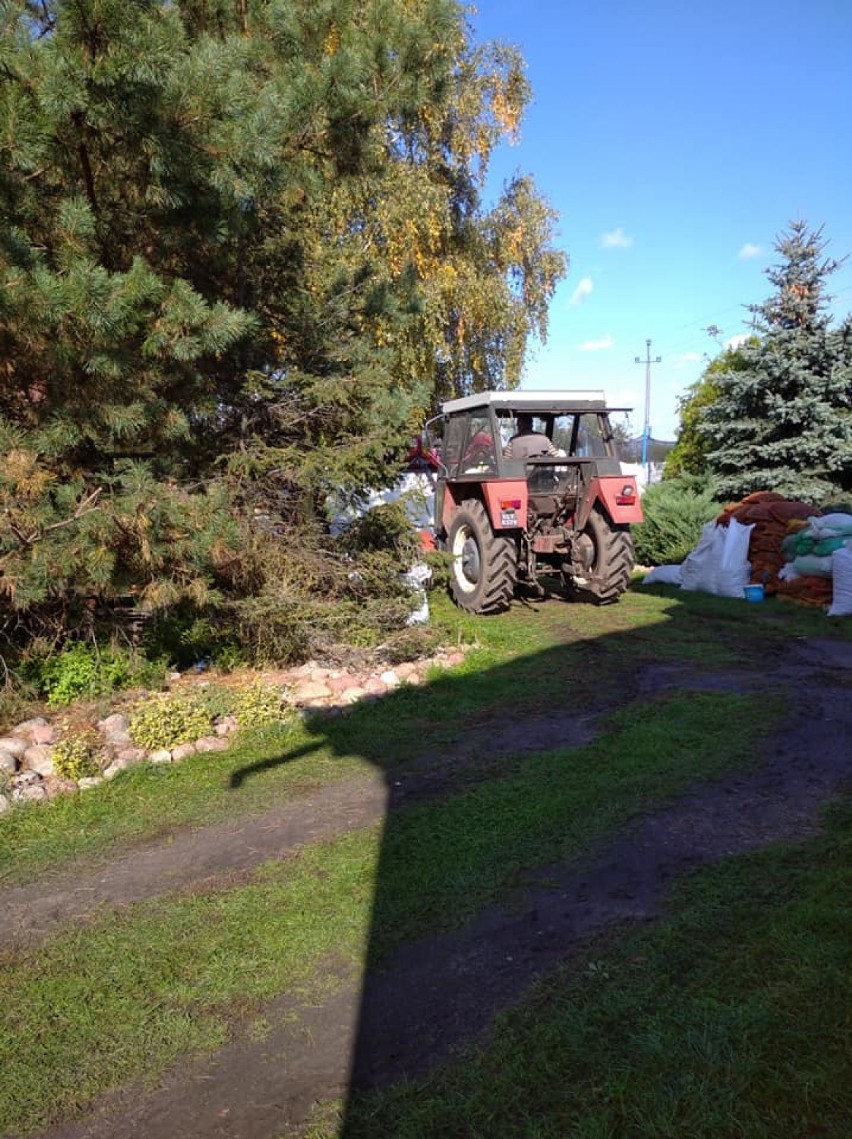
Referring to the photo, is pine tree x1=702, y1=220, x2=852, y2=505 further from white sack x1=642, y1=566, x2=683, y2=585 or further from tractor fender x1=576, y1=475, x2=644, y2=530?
tractor fender x1=576, y1=475, x2=644, y2=530

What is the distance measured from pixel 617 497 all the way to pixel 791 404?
595cm

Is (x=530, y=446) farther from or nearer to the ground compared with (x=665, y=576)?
farther from the ground

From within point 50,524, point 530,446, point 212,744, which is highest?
point 530,446

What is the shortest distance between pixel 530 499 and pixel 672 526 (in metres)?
4.23

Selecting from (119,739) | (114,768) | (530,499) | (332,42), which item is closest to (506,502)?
(530,499)

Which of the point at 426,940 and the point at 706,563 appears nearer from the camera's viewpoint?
the point at 426,940

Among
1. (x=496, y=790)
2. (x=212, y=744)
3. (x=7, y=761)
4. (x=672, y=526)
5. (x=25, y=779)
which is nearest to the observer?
(x=496, y=790)

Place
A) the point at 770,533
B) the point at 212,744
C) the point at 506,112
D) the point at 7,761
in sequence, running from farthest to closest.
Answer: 1. the point at 506,112
2. the point at 770,533
3. the point at 212,744
4. the point at 7,761

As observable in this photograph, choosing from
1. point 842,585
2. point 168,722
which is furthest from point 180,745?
point 842,585

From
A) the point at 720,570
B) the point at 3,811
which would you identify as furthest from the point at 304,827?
the point at 720,570

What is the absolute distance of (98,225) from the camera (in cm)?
Answer: 581

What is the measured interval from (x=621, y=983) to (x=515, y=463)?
277 inches

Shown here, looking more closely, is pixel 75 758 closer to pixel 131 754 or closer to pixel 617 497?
pixel 131 754

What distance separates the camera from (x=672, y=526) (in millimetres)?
13516
